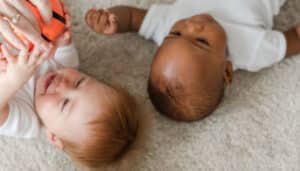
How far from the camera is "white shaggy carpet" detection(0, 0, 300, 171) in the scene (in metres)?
0.88

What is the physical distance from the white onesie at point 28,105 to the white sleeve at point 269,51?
408mm

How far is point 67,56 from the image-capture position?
0.90 metres

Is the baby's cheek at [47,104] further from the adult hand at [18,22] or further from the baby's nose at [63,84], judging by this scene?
the adult hand at [18,22]

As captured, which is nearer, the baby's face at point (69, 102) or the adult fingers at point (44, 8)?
the adult fingers at point (44, 8)

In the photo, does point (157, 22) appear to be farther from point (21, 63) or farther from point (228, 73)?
point (21, 63)

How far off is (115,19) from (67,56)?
0.14 metres

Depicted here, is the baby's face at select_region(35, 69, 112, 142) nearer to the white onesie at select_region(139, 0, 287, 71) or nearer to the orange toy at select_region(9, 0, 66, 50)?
the orange toy at select_region(9, 0, 66, 50)

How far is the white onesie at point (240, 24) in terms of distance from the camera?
0.90 meters

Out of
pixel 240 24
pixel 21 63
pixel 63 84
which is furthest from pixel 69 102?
pixel 240 24

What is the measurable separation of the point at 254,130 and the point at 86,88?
1.26ft

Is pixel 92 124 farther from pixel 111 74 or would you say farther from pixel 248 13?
pixel 248 13

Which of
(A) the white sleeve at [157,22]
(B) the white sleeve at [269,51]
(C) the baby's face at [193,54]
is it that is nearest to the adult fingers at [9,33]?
(C) the baby's face at [193,54]

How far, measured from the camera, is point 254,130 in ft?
2.95

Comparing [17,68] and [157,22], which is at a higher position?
[17,68]
